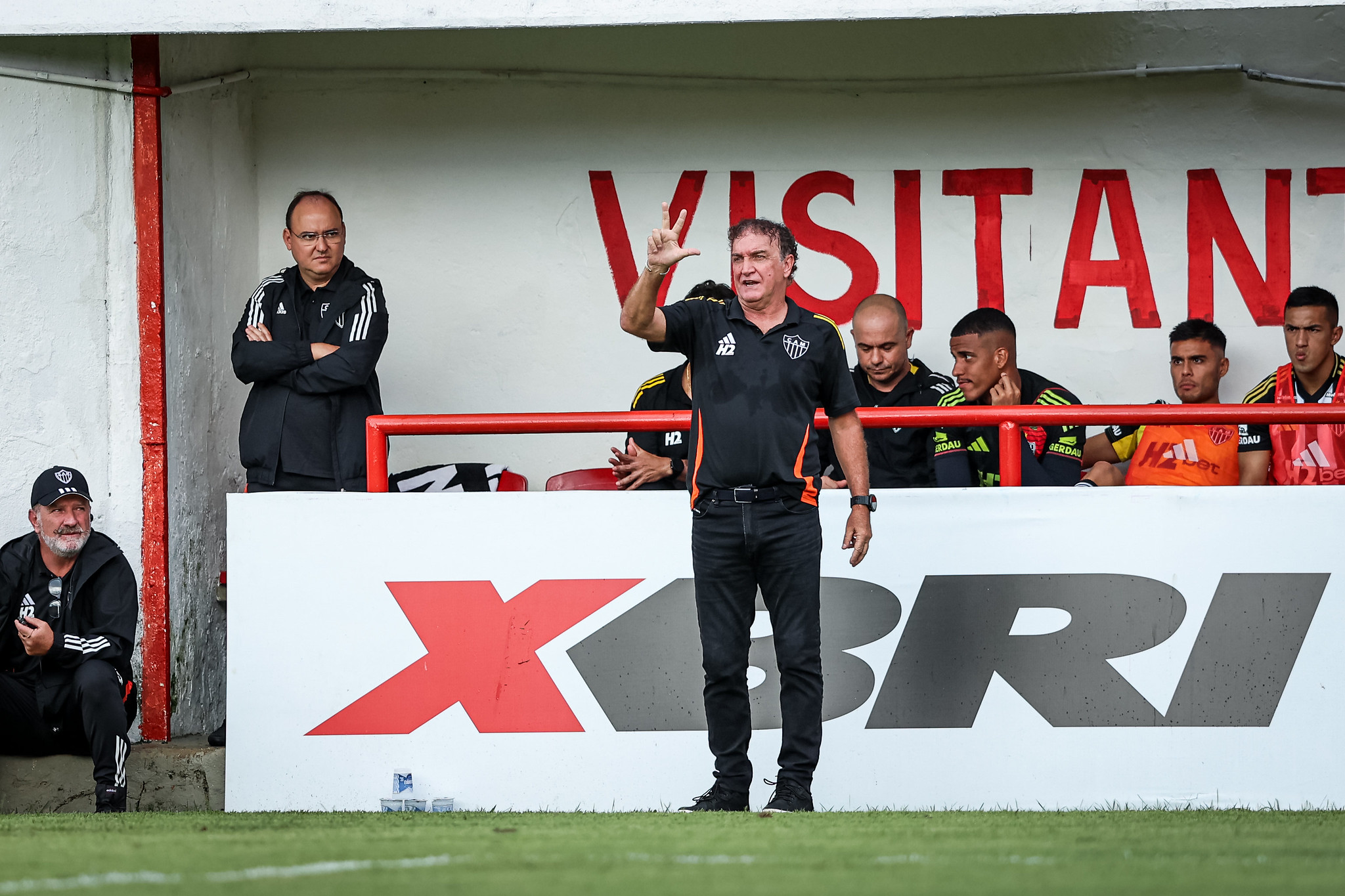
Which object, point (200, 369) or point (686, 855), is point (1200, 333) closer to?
point (686, 855)

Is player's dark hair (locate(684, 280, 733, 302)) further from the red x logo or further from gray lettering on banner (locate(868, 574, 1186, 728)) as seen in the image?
gray lettering on banner (locate(868, 574, 1186, 728))

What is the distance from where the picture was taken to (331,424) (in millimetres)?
5977

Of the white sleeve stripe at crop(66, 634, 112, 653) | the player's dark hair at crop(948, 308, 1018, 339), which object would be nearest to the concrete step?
the white sleeve stripe at crop(66, 634, 112, 653)

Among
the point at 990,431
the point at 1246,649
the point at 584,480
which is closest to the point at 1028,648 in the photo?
the point at 1246,649

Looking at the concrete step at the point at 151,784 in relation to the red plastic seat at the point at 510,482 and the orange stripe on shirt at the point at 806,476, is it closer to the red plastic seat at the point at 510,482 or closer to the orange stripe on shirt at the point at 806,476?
the red plastic seat at the point at 510,482

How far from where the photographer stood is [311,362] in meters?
5.84

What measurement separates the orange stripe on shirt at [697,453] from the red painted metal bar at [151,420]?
281 cm

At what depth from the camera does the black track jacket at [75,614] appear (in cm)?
566

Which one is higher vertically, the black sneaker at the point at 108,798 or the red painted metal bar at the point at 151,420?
the red painted metal bar at the point at 151,420

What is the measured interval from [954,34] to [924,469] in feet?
9.41

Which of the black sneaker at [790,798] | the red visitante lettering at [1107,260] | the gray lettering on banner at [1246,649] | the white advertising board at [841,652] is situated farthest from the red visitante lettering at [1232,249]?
the black sneaker at [790,798]

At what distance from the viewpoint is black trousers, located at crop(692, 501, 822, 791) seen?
178 inches

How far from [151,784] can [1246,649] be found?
4.60 meters

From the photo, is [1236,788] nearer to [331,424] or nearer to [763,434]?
[763,434]
